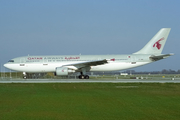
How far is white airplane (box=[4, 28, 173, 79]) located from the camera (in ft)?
115

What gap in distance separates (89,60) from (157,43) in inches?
406

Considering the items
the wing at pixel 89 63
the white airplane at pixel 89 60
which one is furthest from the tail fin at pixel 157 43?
the wing at pixel 89 63

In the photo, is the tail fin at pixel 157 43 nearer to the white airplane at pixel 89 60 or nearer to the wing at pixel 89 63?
the white airplane at pixel 89 60

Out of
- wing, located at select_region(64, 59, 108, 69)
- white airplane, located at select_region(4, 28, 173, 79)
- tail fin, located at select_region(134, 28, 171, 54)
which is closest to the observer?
wing, located at select_region(64, 59, 108, 69)

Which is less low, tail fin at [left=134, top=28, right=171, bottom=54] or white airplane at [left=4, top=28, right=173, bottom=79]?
tail fin at [left=134, top=28, right=171, bottom=54]

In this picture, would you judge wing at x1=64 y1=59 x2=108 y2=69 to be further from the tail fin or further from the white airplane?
the tail fin

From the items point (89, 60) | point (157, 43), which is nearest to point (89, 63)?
point (89, 60)

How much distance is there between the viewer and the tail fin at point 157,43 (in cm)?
3622

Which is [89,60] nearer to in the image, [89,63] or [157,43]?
[89,63]

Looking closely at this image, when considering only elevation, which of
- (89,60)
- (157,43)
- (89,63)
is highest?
(157,43)

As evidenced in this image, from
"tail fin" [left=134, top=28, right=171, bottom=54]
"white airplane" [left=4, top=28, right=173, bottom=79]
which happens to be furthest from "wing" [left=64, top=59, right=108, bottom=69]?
"tail fin" [left=134, top=28, right=171, bottom=54]

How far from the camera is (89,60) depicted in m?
35.5

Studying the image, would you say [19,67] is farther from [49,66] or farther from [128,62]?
A: [128,62]
